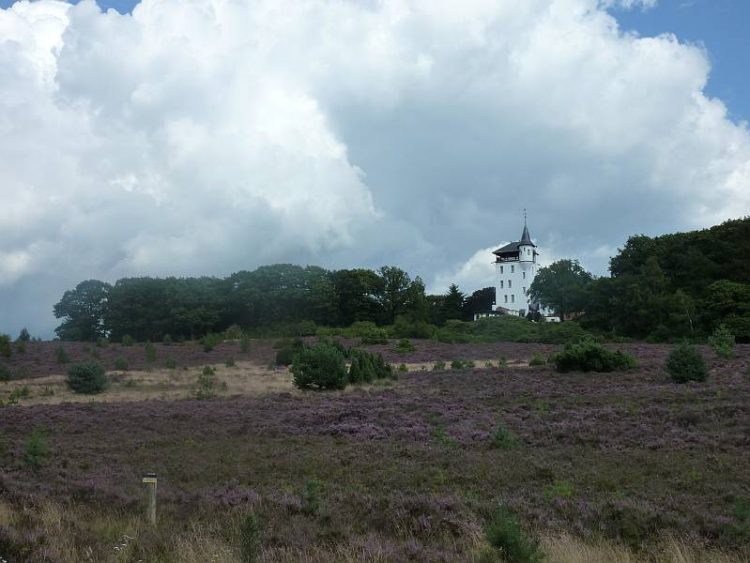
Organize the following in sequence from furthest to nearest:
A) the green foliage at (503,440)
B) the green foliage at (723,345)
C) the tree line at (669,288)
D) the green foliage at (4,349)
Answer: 1. the tree line at (669,288)
2. the green foliage at (4,349)
3. the green foliage at (723,345)
4. the green foliage at (503,440)

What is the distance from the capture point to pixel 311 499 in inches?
398

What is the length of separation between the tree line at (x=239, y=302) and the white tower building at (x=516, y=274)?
28.6 meters

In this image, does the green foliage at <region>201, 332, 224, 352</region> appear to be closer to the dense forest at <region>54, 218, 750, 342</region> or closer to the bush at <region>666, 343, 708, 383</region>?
the dense forest at <region>54, 218, 750, 342</region>

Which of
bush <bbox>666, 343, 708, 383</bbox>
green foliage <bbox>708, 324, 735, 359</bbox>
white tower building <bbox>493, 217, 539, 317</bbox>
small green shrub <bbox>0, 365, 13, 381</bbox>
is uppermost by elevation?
white tower building <bbox>493, 217, 539, 317</bbox>

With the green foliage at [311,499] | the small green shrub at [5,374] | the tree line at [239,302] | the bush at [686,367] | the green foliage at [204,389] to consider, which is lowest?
the green foliage at [311,499]

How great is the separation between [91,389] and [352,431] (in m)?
16.8

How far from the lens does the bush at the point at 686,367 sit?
81.9 ft

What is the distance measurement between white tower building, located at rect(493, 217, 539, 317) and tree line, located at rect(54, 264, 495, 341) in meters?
28.6

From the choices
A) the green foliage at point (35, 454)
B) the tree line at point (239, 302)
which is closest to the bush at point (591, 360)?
the green foliage at point (35, 454)

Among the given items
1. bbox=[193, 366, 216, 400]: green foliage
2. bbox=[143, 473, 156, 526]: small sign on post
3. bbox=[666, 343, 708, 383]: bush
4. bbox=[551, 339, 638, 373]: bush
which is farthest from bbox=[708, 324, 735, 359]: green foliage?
bbox=[143, 473, 156, 526]: small sign on post

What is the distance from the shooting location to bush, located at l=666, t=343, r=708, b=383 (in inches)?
982

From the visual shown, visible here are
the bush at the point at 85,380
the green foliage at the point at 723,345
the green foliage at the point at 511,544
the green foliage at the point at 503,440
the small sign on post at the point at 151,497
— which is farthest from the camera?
the green foliage at the point at 723,345

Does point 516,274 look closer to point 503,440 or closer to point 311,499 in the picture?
point 503,440

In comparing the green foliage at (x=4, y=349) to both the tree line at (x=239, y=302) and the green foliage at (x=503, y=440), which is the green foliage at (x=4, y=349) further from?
the green foliage at (x=503, y=440)
